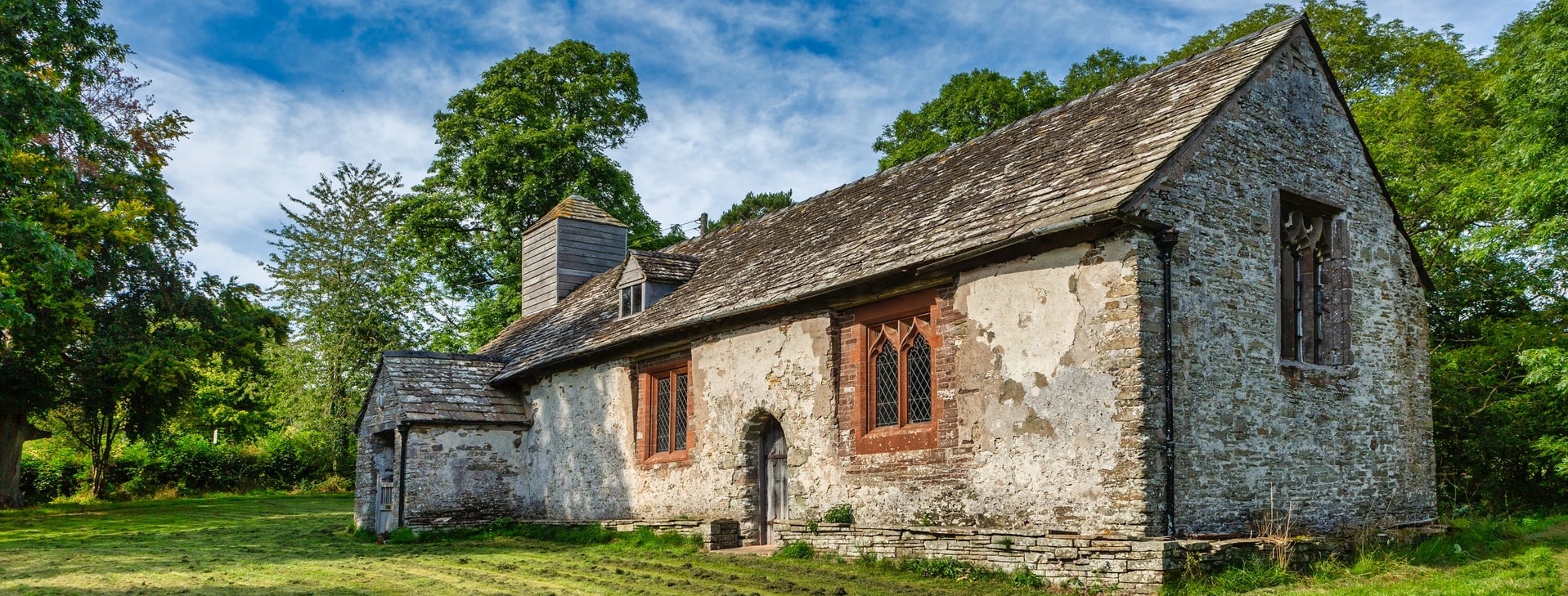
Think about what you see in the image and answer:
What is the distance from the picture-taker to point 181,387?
1159 inches

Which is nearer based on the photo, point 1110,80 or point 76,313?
point 76,313

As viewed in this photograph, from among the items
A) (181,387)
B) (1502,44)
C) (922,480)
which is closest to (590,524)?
(922,480)

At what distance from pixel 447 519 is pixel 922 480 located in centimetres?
1118

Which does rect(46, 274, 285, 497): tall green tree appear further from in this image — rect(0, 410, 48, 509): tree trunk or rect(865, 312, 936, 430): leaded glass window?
rect(865, 312, 936, 430): leaded glass window

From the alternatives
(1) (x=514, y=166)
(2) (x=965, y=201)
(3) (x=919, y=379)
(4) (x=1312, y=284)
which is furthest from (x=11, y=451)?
(4) (x=1312, y=284)

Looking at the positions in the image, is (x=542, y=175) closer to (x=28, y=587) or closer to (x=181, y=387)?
(x=181, y=387)

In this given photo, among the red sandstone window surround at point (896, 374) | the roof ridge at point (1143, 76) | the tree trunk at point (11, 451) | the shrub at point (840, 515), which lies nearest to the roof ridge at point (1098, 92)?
the roof ridge at point (1143, 76)

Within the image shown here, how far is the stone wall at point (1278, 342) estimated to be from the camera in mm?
11266

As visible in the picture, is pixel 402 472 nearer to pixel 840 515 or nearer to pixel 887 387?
pixel 840 515

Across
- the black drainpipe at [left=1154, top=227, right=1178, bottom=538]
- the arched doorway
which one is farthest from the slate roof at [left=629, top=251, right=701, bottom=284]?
the black drainpipe at [left=1154, top=227, right=1178, bottom=538]

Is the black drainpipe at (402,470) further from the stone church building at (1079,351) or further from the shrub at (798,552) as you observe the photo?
the shrub at (798,552)

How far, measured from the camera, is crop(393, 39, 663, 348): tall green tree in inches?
1325

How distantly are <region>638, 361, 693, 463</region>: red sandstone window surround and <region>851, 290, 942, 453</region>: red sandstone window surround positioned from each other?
449 cm

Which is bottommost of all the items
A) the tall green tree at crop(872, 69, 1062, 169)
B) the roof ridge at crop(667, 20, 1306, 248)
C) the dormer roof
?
the dormer roof
